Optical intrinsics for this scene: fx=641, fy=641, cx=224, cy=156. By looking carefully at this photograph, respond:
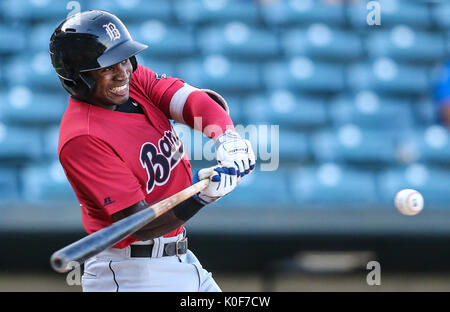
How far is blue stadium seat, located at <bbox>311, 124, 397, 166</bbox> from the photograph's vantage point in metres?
4.16

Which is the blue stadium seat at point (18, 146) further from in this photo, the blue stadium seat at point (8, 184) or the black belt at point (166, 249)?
the black belt at point (166, 249)

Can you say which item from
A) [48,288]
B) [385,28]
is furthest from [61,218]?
[385,28]

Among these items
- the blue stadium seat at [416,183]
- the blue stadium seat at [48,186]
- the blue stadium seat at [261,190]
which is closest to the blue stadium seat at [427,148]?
the blue stadium seat at [416,183]

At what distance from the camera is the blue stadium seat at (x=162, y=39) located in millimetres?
4441

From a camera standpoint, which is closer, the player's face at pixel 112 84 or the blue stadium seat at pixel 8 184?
the player's face at pixel 112 84

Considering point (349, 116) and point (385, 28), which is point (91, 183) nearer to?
point (349, 116)

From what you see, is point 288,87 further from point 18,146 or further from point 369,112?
point 18,146

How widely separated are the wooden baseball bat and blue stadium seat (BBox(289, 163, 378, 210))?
80.8 inches

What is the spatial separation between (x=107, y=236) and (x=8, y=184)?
98.7 inches

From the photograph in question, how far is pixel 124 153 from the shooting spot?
1973mm

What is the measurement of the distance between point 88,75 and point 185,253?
0.68m

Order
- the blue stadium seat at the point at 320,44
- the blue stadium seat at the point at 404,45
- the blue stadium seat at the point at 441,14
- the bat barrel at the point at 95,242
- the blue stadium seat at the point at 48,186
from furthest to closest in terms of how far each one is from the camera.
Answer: the blue stadium seat at the point at 441,14
the blue stadium seat at the point at 404,45
the blue stadium seat at the point at 320,44
the blue stadium seat at the point at 48,186
the bat barrel at the point at 95,242

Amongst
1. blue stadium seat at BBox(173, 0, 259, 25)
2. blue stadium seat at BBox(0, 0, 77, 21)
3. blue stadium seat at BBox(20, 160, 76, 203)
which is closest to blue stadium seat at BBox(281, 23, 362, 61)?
blue stadium seat at BBox(173, 0, 259, 25)

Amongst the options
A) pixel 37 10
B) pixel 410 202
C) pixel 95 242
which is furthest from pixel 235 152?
pixel 37 10
